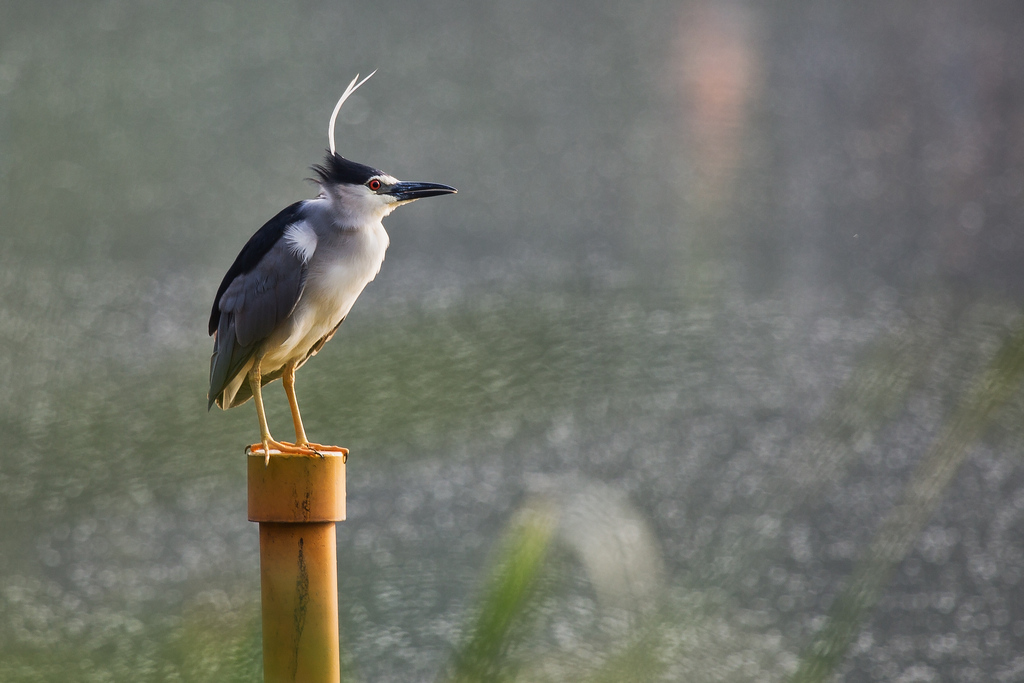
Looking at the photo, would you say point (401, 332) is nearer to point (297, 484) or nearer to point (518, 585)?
point (518, 585)

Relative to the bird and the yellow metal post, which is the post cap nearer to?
the yellow metal post

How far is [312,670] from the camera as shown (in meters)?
0.34

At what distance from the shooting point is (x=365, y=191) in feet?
2.55

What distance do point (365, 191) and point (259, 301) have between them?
139mm

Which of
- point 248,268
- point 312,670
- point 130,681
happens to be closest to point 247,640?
point 130,681

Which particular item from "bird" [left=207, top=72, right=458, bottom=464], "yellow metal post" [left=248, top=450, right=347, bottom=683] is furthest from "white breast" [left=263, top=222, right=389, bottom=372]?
"yellow metal post" [left=248, top=450, right=347, bottom=683]

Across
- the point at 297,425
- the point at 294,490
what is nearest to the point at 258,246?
the point at 297,425

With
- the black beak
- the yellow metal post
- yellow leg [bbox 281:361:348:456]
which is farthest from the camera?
the black beak

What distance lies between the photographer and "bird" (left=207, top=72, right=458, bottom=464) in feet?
2.37

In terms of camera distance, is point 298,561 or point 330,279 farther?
point 330,279

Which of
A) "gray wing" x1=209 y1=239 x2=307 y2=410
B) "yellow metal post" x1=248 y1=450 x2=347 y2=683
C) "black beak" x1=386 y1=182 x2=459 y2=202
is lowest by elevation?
"yellow metal post" x1=248 y1=450 x2=347 y2=683

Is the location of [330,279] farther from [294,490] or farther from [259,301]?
[294,490]

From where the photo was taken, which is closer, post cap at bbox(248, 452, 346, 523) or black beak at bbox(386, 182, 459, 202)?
post cap at bbox(248, 452, 346, 523)

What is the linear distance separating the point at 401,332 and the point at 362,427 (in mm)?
18
